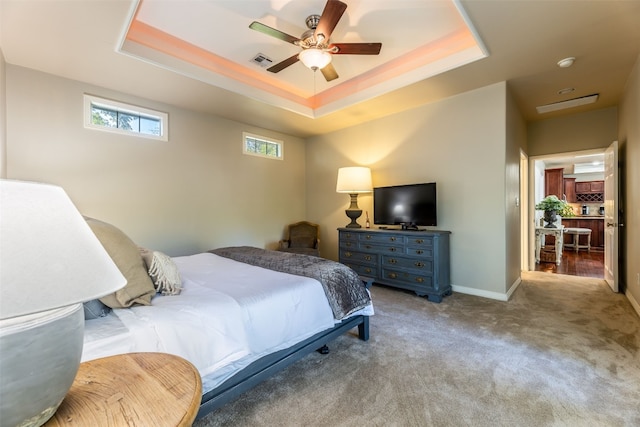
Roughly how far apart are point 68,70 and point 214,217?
92.4 inches

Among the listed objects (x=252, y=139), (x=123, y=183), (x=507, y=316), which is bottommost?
(x=507, y=316)

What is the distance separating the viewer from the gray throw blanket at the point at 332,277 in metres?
2.06

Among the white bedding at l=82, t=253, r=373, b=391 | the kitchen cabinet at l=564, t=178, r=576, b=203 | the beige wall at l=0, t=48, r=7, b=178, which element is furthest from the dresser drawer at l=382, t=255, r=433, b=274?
the kitchen cabinet at l=564, t=178, r=576, b=203

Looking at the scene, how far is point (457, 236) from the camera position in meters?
3.79

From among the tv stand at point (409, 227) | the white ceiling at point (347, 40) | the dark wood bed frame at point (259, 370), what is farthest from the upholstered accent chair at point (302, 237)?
the dark wood bed frame at point (259, 370)

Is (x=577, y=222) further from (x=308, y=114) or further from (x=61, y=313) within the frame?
(x=61, y=313)

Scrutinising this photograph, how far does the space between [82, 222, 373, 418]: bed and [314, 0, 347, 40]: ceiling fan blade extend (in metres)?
1.95

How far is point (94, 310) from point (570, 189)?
453 inches

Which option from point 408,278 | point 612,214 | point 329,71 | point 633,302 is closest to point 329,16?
point 329,71

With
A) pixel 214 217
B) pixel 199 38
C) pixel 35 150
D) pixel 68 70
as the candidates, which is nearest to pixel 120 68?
pixel 68 70

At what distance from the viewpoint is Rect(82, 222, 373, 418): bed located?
128 centimetres

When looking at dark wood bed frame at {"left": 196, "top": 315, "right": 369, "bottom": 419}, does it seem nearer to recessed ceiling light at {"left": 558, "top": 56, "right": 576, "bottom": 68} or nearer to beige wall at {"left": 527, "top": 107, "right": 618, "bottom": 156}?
recessed ceiling light at {"left": 558, "top": 56, "right": 576, "bottom": 68}

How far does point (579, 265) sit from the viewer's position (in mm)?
5496

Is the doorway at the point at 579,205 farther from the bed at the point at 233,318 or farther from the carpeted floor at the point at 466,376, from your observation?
the bed at the point at 233,318
